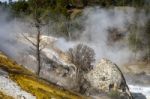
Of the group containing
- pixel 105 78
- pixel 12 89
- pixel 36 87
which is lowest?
pixel 105 78

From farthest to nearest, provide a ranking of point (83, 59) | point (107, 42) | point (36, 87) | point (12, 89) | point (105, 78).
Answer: point (107, 42), point (83, 59), point (105, 78), point (36, 87), point (12, 89)

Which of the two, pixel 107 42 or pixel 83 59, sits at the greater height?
pixel 83 59

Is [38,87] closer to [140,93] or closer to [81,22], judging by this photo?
[140,93]

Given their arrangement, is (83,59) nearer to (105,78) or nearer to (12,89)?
(105,78)

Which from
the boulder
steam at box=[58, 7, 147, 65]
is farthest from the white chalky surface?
steam at box=[58, 7, 147, 65]

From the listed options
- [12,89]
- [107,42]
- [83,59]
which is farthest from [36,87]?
[107,42]

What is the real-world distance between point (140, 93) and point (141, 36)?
85084mm

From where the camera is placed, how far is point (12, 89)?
56969 millimetres

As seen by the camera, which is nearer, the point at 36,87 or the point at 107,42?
the point at 36,87

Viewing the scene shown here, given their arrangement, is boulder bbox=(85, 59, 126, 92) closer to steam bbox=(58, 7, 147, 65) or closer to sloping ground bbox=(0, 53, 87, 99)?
sloping ground bbox=(0, 53, 87, 99)

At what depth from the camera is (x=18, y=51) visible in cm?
10250

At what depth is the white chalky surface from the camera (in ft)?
183

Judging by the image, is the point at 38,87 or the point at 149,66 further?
the point at 149,66

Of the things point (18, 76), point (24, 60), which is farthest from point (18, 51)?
point (18, 76)
